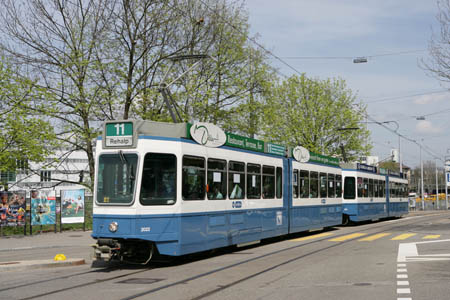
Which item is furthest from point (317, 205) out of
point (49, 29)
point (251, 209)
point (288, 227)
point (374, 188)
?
point (49, 29)

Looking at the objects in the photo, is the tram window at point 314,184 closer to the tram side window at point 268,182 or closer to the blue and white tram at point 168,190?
the tram side window at point 268,182

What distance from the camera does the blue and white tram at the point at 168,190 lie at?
1152 centimetres

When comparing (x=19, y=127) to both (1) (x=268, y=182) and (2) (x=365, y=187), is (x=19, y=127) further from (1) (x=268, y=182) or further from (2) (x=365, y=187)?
(2) (x=365, y=187)

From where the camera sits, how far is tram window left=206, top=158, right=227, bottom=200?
43.5ft

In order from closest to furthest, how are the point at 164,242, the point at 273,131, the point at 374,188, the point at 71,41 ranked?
the point at 164,242
the point at 71,41
the point at 374,188
the point at 273,131

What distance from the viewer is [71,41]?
2525 centimetres

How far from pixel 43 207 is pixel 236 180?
10364 mm

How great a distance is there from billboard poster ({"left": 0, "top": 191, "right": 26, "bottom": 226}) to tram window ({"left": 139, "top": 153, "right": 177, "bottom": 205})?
1144cm

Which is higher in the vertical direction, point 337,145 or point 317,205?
point 337,145

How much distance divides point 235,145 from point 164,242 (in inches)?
152

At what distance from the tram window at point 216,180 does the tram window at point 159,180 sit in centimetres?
146

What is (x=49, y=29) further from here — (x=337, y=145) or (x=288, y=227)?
(x=337, y=145)

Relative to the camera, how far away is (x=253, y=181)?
15.7 m

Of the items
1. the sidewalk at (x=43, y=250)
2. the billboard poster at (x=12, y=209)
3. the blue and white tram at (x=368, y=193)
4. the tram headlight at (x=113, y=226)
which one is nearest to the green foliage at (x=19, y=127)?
the billboard poster at (x=12, y=209)
